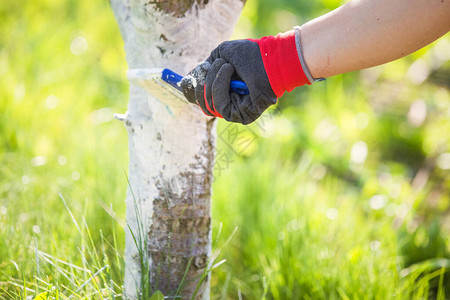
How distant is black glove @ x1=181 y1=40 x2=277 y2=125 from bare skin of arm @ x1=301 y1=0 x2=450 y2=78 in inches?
3.8

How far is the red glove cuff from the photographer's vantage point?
74 cm

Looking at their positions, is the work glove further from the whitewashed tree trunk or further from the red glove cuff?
the whitewashed tree trunk

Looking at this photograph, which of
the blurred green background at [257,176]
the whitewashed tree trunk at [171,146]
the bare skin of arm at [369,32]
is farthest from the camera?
Answer: the blurred green background at [257,176]

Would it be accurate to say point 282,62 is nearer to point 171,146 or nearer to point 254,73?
A: point 254,73

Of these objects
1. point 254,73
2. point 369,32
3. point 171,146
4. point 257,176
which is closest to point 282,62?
point 254,73

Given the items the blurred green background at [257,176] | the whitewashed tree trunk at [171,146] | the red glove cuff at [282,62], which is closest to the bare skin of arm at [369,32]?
the red glove cuff at [282,62]

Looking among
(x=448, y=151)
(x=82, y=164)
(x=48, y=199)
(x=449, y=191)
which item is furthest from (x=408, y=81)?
(x=48, y=199)

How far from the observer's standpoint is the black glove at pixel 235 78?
0.75 meters

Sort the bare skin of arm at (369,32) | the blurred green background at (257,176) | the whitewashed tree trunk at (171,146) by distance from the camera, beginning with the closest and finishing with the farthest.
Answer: the bare skin of arm at (369,32)
the whitewashed tree trunk at (171,146)
the blurred green background at (257,176)

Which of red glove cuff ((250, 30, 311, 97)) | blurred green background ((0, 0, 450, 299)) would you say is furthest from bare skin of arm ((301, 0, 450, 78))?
blurred green background ((0, 0, 450, 299))

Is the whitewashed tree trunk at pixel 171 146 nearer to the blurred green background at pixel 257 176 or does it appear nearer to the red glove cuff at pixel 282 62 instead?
the blurred green background at pixel 257 176

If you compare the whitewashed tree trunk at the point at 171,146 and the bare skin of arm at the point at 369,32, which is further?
the whitewashed tree trunk at the point at 171,146

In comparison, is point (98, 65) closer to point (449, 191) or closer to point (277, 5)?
point (277, 5)

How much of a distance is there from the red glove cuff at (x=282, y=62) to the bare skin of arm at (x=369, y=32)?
0.02 metres
